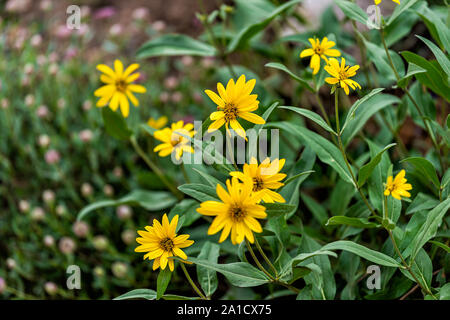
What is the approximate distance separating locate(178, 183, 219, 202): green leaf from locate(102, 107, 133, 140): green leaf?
17.3 inches

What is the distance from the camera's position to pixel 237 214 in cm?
69

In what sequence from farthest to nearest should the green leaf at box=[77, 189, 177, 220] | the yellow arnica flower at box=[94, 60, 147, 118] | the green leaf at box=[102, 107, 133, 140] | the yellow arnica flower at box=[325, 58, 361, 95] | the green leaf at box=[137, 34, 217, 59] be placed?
1. the green leaf at box=[137, 34, 217, 59]
2. the green leaf at box=[77, 189, 177, 220]
3. the green leaf at box=[102, 107, 133, 140]
4. the yellow arnica flower at box=[94, 60, 147, 118]
5. the yellow arnica flower at box=[325, 58, 361, 95]

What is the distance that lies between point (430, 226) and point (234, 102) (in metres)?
0.42

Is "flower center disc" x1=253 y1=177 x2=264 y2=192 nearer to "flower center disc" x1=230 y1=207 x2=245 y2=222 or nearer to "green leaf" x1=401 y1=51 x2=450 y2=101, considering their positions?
"flower center disc" x1=230 y1=207 x2=245 y2=222

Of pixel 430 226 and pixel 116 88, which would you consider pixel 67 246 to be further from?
pixel 430 226

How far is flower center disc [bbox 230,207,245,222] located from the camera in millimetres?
686

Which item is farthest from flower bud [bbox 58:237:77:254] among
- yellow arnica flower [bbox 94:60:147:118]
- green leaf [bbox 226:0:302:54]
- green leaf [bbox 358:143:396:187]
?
green leaf [bbox 358:143:396:187]

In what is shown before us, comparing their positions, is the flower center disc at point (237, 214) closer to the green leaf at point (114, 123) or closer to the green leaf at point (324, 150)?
the green leaf at point (324, 150)

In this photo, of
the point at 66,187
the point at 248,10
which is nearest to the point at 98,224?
the point at 66,187

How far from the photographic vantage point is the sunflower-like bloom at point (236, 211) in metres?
0.67

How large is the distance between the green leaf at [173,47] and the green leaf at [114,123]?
279mm

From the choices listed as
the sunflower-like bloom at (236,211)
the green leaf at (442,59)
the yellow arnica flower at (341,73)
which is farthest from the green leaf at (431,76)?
the sunflower-like bloom at (236,211)
